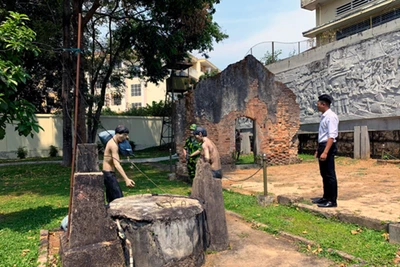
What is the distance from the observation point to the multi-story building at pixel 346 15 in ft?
61.1

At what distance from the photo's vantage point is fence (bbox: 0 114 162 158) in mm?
20438

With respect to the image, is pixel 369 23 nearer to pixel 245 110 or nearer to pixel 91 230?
pixel 245 110

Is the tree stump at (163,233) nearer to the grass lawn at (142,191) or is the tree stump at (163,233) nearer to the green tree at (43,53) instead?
the grass lawn at (142,191)

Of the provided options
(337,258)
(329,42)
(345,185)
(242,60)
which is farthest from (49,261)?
(329,42)

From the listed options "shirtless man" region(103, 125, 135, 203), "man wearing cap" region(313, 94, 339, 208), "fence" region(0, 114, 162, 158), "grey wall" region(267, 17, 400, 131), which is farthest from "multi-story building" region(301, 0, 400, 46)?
"shirtless man" region(103, 125, 135, 203)

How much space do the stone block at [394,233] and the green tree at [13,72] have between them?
5.30 m

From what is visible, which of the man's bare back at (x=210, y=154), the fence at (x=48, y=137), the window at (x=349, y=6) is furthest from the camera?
the window at (x=349, y=6)

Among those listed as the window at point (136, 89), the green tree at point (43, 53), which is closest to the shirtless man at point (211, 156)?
the green tree at point (43, 53)

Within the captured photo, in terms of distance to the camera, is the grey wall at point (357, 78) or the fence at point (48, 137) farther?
the fence at point (48, 137)

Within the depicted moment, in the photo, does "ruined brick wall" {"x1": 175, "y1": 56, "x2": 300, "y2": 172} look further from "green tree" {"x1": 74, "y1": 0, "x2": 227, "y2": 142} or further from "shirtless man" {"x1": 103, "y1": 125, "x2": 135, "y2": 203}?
"shirtless man" {"x1": 103, "y1": 125, "x2": 135, "y2": 203}

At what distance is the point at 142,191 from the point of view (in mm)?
9078

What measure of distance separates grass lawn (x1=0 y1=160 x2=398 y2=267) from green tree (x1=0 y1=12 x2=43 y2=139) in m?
1.65

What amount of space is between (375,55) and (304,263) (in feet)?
40.6

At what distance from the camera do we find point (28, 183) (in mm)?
11305
